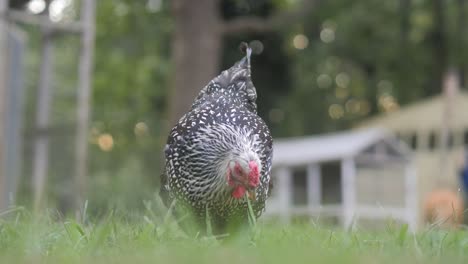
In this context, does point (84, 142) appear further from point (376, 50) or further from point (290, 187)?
point (376, 50)

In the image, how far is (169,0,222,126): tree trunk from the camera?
46.2ft

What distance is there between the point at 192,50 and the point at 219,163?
1008cm

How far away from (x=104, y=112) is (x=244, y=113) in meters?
18.5

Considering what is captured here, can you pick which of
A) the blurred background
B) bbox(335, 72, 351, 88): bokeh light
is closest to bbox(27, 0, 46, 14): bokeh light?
the blurred background

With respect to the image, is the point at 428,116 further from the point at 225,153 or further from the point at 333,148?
the point at 225,153

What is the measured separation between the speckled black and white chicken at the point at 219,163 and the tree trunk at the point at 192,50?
907cm

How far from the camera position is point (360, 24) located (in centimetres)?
2342

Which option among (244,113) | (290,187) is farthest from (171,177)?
(290,187)

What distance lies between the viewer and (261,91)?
77.7ft

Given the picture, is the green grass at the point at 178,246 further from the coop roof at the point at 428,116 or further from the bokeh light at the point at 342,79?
the bokeh light at the point at 342,79

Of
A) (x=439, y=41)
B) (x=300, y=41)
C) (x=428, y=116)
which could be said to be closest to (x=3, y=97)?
(x=428, y=116)

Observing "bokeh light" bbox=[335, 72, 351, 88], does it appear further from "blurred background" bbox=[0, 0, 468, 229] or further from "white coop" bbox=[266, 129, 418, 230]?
"white coop" bbox=[266, 129, 418, 230]

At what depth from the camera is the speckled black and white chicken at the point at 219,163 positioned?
4.30 meters

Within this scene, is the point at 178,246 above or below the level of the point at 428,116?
above
